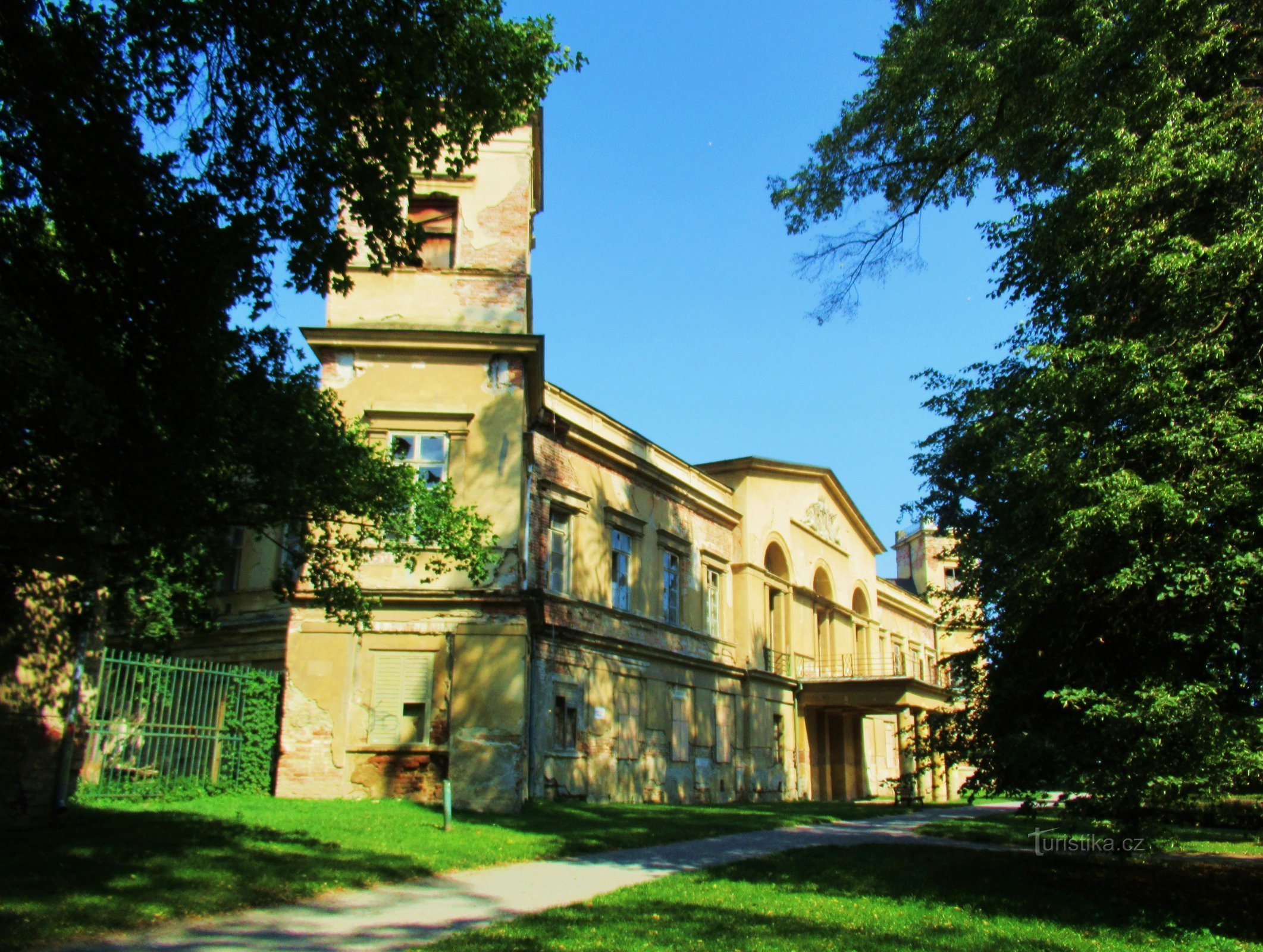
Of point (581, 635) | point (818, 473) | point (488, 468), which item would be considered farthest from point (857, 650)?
point (488, 468)

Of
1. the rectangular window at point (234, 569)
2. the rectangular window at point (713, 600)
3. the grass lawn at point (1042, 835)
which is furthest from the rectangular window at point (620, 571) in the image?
the grass lawn at point (1042, 835)

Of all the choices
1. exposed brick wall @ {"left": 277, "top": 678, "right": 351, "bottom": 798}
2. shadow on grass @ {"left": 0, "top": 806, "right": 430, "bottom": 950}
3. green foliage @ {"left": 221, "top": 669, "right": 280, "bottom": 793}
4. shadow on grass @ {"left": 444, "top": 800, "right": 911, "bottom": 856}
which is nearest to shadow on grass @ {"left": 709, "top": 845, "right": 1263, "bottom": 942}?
shadow on grass @ {"left": 444, "top": 800, "right": 911, "bottom": 856}

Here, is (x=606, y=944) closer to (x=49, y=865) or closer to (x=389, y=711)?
(x=49, y=865)

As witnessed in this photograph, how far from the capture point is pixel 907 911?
28.4 ft

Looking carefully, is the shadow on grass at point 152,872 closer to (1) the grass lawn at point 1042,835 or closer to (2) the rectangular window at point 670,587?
(1) the grass lawn at point 1042,835

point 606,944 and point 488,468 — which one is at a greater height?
point 488,468

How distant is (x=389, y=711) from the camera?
16641mm

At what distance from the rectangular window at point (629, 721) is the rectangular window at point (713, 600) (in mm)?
4558

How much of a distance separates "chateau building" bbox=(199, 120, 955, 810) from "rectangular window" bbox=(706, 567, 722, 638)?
0.23ft

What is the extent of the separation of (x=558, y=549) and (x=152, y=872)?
12831mm

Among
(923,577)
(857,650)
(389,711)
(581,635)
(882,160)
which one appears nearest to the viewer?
(882,160)

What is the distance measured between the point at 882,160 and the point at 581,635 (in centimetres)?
1104

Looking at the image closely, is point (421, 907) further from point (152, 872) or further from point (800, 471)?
point (800, 471)

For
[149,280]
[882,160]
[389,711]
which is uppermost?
[882,160]
